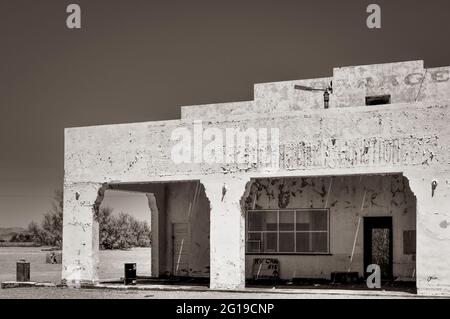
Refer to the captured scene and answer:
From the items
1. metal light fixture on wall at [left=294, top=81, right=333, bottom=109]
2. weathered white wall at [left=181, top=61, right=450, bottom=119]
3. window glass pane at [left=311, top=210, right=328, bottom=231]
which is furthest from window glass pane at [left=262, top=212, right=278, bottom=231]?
metal light fixture on wall at [left=294, top=81, right=333, bottom=109]

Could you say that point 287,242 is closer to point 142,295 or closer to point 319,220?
point 319,220

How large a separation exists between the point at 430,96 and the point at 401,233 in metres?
4.12

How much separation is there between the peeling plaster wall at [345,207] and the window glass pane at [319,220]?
0.69ft

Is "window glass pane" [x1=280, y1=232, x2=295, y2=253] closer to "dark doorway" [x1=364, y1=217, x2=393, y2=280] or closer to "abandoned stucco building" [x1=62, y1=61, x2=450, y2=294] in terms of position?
"abandoned stucco building" [x1=62, y1=61, x2=450, y2=294]

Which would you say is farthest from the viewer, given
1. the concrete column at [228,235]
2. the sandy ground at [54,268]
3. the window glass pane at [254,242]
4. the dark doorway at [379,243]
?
the sandy ground at [54,268]

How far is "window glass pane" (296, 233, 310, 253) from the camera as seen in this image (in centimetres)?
2302

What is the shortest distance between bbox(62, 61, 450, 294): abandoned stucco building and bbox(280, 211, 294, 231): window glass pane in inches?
1.2

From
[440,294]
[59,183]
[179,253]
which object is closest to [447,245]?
[440,294]

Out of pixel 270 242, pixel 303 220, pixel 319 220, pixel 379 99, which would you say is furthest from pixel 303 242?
pixel 379 99

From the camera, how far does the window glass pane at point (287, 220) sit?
23.4 meters

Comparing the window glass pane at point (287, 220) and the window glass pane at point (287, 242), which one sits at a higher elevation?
the window glass pane at point (287, 220)

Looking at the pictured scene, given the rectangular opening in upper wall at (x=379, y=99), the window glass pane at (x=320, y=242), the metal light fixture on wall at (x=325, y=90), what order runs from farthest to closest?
the metal light fixture on wall at (x=325, y=90) → the window glass pane at (x=320, y=242) → the rectangular opening in upper wall at (x=379, y=99)


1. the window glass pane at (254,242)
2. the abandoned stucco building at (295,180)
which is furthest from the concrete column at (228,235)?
the window glass pane at (254,242)

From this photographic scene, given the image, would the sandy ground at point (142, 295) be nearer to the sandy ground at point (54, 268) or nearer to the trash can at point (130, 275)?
the trash can at point (130, 275)
